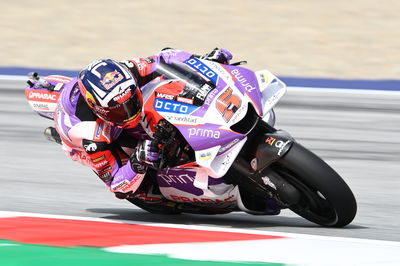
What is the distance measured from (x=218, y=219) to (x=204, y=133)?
1154 mm

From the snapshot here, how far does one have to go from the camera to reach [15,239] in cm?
507

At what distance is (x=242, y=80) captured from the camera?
5.50m

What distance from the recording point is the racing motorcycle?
5.23m

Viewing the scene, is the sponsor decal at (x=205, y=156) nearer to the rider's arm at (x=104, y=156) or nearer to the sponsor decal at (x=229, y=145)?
the sponsor decal at (x=229, y=145)

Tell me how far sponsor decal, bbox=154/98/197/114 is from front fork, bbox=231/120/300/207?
409 mm

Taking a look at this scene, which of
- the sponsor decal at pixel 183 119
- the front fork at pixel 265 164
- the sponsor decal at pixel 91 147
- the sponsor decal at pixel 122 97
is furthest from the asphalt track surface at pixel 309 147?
the sponsor decal at pixel 122 97

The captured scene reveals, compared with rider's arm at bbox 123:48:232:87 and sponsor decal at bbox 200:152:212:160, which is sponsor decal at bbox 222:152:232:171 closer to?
sponsor decal at bbox 200:152:212:160

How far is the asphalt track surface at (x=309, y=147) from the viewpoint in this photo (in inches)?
241

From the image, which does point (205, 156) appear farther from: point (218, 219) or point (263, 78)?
point (218, 219)

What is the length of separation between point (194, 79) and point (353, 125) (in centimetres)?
460

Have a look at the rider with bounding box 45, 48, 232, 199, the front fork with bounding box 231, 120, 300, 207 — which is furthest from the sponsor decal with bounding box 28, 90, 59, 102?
the front fork with bounding box 231, 120, 300, 207

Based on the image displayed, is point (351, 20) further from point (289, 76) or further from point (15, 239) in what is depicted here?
point (15, 239)

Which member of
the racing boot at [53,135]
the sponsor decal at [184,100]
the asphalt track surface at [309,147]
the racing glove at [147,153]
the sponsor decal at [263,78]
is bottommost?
the asphalt track surface at [309,147]

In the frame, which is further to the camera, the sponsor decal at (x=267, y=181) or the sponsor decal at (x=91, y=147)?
the sponsor decal at (x=91, y=147)
